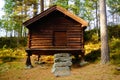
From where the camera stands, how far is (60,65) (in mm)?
21078

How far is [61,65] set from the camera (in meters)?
21.1

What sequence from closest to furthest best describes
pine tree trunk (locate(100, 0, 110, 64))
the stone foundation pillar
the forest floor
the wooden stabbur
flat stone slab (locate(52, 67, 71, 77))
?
1. the forest floor
2. flat stone slab (locate(52, 67, 71, 77))
3. the stone foundation pillar
4. pine tree trunk (locate(100, 0, 110, 64))
5. the wooden stabbur

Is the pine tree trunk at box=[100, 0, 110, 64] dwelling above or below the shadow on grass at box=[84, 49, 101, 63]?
above

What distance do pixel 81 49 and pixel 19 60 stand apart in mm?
8068

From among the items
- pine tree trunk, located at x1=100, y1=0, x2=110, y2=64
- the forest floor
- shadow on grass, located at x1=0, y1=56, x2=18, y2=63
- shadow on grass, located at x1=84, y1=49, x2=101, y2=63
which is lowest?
the forest floor

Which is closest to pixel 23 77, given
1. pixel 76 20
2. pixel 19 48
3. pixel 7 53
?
pixel 76 20

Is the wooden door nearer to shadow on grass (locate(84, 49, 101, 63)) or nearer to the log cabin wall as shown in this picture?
the log cabin wall

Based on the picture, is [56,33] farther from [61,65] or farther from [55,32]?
[61,65]

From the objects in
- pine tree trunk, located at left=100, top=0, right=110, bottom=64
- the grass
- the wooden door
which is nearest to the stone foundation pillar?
the grass

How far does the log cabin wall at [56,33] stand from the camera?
76.4 feet

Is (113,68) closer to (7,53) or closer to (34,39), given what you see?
(34,39)

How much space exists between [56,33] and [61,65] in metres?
3.68

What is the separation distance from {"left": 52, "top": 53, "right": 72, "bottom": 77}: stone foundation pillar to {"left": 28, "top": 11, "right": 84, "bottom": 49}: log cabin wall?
109 cm

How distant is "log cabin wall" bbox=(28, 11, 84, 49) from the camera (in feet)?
76.4
